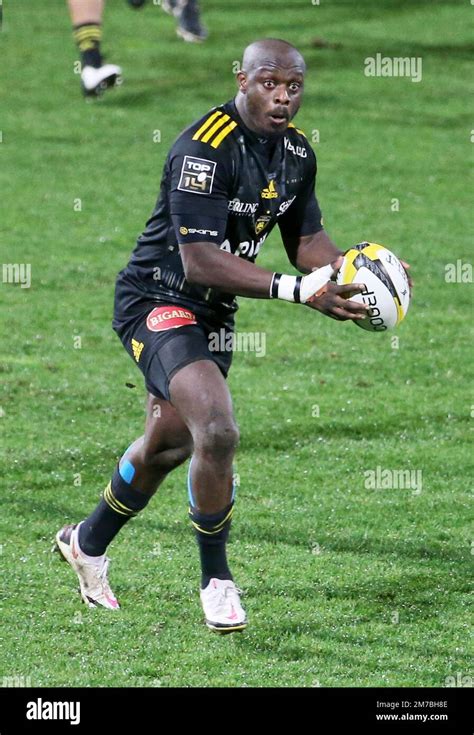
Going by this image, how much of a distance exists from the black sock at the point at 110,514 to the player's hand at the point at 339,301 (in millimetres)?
1371

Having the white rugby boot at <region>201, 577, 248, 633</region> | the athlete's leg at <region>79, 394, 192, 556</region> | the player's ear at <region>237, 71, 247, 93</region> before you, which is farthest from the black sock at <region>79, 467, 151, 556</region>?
the player's ear at <region>237, 71, 247, 93</region>

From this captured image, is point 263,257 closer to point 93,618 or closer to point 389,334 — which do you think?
point 389,334

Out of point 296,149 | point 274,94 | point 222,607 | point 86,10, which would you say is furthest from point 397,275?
point 86,10

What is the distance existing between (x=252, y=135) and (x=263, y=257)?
23.7 ft

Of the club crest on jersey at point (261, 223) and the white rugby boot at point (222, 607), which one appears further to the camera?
the club crest on jersey at point (261, 223)

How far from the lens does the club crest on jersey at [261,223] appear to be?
249 inches

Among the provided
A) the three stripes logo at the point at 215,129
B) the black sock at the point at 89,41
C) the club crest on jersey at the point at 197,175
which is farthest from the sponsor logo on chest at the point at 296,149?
the black sock at the point at 89,41

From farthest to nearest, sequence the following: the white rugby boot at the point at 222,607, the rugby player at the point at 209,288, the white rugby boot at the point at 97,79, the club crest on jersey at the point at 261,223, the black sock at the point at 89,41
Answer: the white rugby boot at the point at 97,79
the black sock at the point at 89,41
the club crest on jersey at the point at 261,223
the white rugby boot at the point at 222,607
the rugby player at the point at 209,288

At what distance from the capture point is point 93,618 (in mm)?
6344

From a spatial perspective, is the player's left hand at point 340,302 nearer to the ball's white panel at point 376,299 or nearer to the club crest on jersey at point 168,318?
the ball's white panel at point 376,299

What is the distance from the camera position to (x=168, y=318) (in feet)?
20.5

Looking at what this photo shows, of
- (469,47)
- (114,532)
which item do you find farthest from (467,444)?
(469,47)

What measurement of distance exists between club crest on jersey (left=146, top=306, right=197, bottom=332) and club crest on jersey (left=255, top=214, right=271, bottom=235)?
19.2 inches

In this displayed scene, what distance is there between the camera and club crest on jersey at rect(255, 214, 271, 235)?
631 cm
